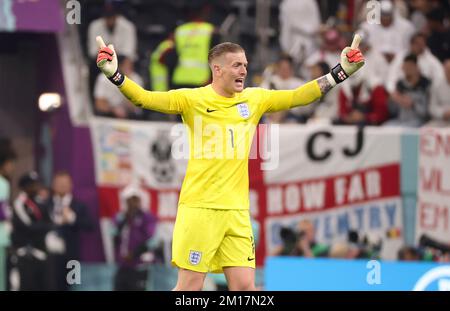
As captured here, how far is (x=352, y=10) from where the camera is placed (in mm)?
19938

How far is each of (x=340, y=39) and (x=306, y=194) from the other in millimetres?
2431

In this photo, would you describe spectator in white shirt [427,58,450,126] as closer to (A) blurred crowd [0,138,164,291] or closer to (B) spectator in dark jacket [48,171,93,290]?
(A) blurred crowd [0,138,164,291]

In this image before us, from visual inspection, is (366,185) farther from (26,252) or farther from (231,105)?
(231,105)

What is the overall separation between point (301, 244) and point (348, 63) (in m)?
6.83

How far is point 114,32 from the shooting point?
18.7m

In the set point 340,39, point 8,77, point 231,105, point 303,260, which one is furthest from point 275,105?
point 8,77

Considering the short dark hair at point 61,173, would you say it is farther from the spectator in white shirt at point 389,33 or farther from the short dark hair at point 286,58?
the spectator in white shirt at point 389,33

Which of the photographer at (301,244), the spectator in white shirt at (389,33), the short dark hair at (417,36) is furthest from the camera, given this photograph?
the spectator in white shirt at (389,33)

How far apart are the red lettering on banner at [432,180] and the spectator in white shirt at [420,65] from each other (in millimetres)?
1302

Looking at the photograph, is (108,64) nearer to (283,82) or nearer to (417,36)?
(283,82)

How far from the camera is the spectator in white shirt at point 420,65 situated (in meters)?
18.6

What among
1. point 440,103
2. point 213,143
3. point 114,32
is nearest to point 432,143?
point 440,103

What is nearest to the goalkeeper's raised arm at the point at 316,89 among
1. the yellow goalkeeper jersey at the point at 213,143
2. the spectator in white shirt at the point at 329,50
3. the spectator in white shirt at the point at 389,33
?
the yellow goalkeeper jersey at the point at 213,143

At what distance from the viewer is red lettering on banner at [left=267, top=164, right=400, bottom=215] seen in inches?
707
